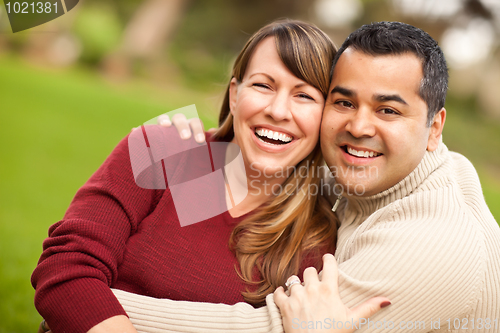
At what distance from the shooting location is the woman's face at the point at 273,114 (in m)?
2.00

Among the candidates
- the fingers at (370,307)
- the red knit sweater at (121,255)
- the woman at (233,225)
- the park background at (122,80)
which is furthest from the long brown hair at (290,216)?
the park background at (122,80)

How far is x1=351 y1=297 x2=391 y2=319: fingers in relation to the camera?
5.11 feet

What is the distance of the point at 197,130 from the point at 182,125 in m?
0.08

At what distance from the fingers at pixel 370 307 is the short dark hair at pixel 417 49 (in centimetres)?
81

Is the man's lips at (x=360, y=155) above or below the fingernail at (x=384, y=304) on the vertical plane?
above

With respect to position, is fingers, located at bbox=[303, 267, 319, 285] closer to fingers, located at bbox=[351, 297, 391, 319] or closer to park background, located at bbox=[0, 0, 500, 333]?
fingers, located at bbox=[351, 297, 391, 319]

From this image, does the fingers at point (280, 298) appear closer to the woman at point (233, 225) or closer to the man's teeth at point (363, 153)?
the woman at point (233, 225)

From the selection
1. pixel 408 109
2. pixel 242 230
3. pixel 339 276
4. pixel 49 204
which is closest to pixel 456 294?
pixel 339 276

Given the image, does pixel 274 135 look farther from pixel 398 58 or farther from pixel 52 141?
pixel 52 141

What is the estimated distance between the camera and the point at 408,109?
73.5 inches

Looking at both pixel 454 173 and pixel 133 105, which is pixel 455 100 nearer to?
pixel 133 105

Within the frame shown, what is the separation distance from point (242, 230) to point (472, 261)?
0.97 metres

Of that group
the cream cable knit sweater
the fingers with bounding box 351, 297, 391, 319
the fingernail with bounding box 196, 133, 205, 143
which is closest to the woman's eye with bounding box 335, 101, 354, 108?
the cream cable knit sweater

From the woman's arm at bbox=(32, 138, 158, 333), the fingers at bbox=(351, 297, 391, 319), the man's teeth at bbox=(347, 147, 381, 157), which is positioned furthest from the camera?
the man's teeth at bbox=(347, 147, 381, 157)
